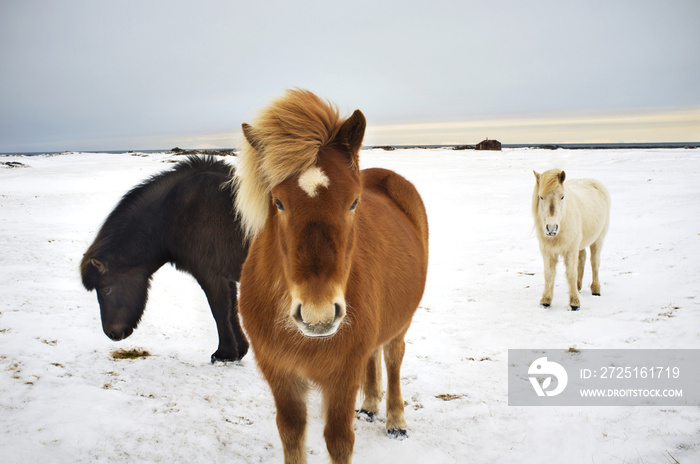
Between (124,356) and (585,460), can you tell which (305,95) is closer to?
(585,460)

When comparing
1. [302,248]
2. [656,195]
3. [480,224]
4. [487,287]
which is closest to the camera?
[302,248]

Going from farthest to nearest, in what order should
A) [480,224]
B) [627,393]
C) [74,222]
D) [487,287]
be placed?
1. [480,224]
2. [74,222]
3. [487,287]
4. [627,393]

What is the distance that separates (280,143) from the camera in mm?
1897

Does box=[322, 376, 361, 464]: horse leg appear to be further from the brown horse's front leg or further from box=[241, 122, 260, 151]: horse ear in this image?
box=[241, 122, 260, 151]: horse ear

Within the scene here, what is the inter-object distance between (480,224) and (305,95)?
12.3m

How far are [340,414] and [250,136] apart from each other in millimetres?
1732

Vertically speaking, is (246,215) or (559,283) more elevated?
(246,215)

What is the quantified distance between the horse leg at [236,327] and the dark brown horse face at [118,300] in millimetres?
977

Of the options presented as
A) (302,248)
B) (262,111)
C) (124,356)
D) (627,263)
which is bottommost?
(124,356)

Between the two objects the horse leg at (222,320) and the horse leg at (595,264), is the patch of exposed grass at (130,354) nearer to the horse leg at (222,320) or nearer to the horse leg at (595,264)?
the horse leg at (222,320)

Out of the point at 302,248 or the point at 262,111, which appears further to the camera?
the point at 262,111

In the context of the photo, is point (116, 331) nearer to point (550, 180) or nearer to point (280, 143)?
point (280, 143)

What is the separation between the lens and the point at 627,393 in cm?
361

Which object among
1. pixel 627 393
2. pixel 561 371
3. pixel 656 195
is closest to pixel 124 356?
pixel 561 371
